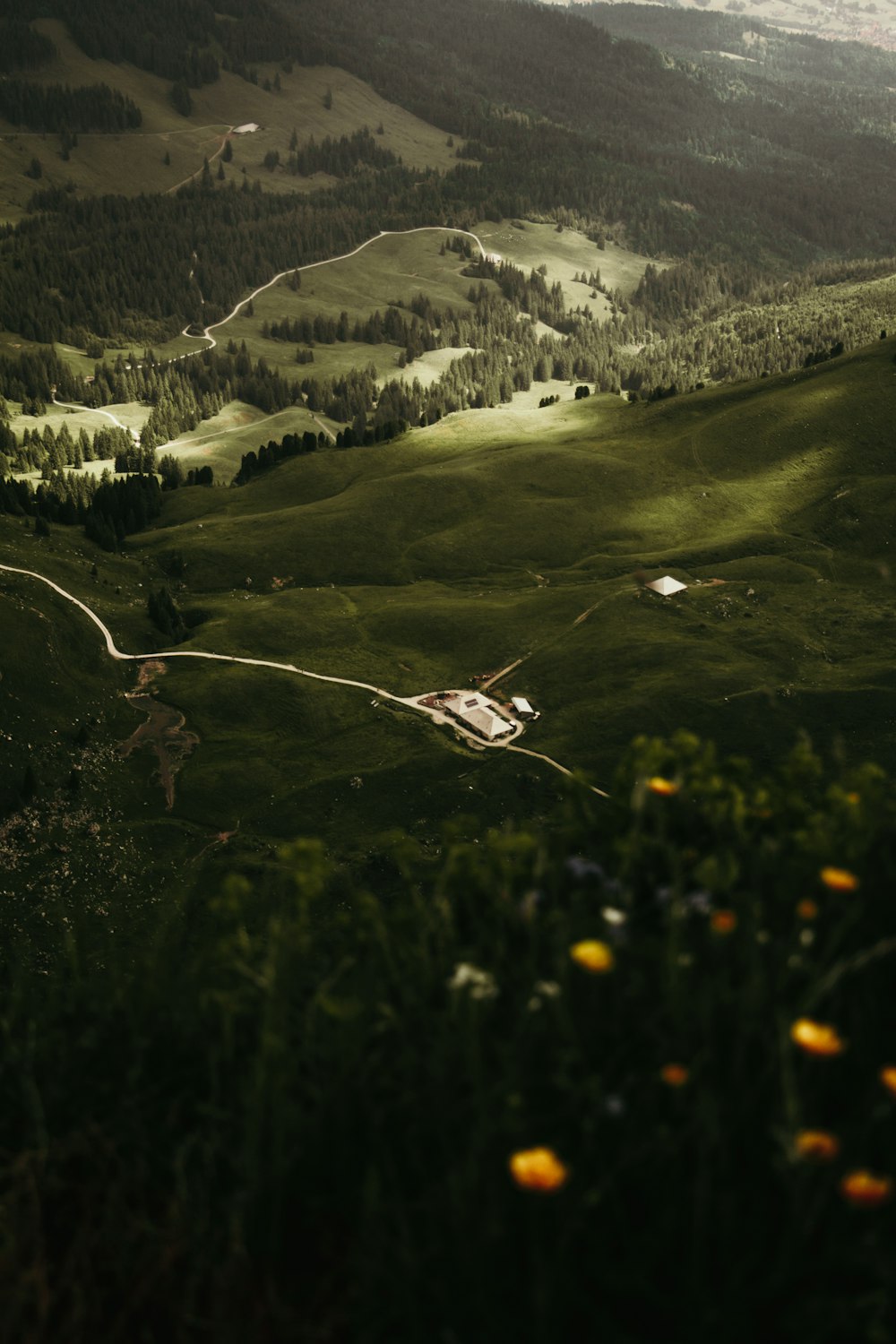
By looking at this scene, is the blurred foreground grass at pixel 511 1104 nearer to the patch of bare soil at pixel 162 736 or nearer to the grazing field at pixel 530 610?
the grazing field at pixel 530 610

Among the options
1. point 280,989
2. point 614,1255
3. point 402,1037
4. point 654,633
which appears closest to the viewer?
point 614,1255

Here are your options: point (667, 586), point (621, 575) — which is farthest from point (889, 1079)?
point (621, 575)

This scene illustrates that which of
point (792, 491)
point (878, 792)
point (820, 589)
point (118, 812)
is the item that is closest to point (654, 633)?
point (820, 589)

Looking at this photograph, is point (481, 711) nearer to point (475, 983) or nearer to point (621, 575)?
point (621, 575)

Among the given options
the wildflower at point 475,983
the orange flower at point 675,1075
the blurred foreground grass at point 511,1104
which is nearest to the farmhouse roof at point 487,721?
the blurred foreground grass at point 511,1104

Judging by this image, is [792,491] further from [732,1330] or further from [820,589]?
[732,1330]

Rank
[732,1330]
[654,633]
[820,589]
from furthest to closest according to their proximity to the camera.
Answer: [820,589], [654,633], [732,1330]

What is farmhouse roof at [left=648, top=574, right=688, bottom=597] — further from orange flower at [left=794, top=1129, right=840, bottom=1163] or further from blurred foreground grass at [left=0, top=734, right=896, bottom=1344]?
orange flower at [left=794, top=1129, right=840, bottom=1163]
